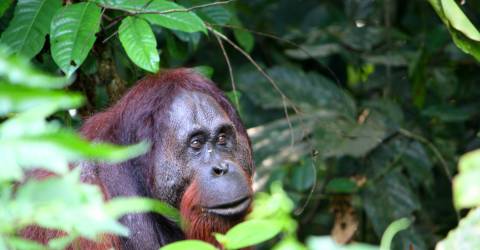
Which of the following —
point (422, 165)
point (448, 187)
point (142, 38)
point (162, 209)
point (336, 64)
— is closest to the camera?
point (162, 209)

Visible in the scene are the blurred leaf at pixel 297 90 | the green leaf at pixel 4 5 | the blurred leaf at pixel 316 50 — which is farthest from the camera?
the blurred leaf at pixel 316 50

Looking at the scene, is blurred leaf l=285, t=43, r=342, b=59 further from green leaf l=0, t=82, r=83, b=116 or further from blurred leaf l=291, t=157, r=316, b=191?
green leaf l=0, t=82, r=83, b=116

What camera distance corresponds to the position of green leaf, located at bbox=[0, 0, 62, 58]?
11.0ft

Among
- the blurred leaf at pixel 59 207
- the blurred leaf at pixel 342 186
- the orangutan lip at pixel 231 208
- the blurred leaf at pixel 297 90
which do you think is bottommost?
the blurred leaf at pixel 342 186

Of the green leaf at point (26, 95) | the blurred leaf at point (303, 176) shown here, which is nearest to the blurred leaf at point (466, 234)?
the green leaf at point (26, 95)

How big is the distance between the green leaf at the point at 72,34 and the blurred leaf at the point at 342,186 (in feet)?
6.78

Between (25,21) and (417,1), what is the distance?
11.4 feet

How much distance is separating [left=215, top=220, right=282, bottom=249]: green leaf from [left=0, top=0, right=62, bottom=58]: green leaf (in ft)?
6.34

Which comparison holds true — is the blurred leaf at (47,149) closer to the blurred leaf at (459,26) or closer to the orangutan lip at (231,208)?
the orangutan lip at (231,208)

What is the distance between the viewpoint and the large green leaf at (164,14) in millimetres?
3350

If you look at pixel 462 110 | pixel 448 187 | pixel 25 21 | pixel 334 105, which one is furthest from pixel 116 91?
pixel 448 187

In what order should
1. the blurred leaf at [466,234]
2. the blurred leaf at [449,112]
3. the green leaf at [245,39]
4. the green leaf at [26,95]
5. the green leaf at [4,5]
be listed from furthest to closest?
1. the blurred leaf at [449,112]
2. the green leaf at [245,39]
3. the green leaf at [4,5]
4. the blurred leaf at [466,234]
5. the green leaf at [26,95]

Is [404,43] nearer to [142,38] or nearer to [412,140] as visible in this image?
[412,140]

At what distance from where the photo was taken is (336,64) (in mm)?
6504
